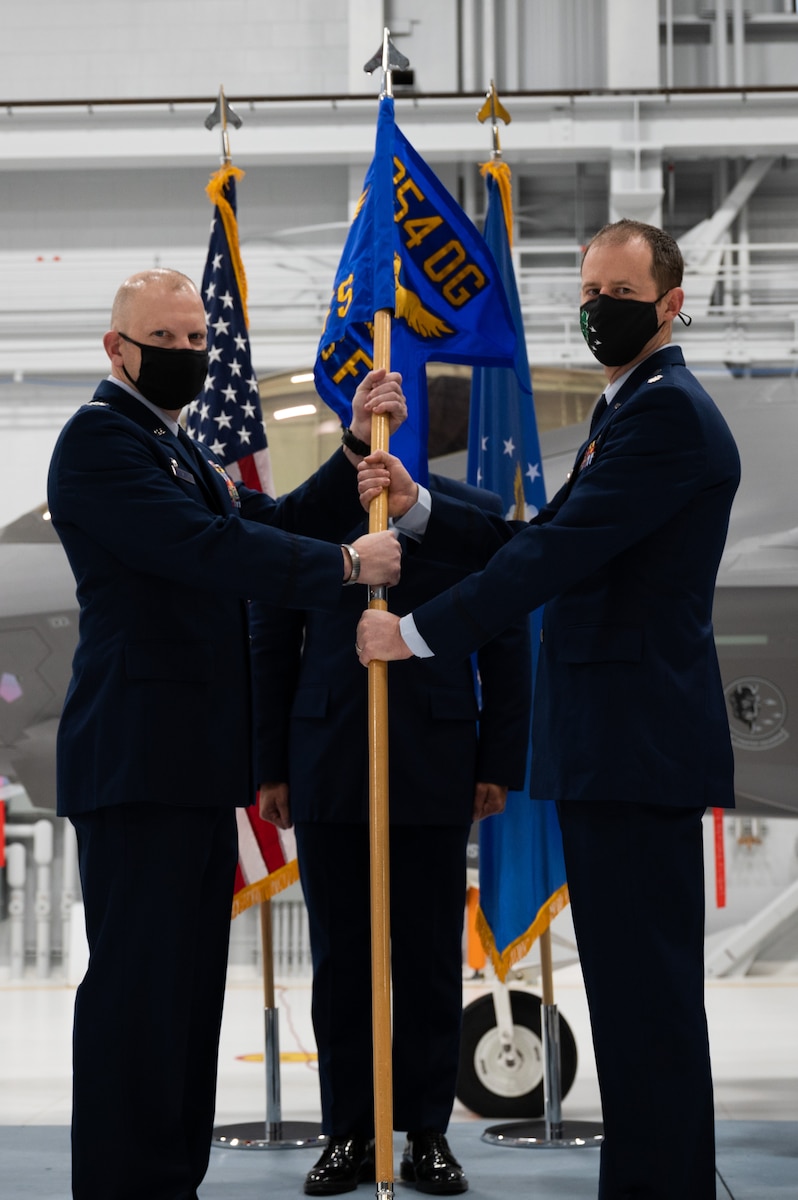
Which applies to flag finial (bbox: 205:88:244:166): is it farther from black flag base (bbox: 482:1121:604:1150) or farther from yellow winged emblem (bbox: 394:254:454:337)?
black flag base (bbox: 482:1121:604:1150)

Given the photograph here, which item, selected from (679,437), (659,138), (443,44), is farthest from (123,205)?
(679,437)

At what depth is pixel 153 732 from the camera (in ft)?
7.26

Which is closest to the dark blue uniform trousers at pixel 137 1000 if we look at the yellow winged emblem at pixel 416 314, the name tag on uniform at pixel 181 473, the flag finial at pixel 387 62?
the name tag on uniform at pixel 181 473

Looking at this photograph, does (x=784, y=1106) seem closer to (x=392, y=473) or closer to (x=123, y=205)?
(x=392, y=473)

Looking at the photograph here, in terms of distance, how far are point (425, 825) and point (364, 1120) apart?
0.64 metres

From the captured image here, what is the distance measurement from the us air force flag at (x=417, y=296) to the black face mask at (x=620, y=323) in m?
0.55

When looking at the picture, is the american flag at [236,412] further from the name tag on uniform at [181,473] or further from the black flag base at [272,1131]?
the name tag on uniform at [181,473]

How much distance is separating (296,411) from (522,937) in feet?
6.77

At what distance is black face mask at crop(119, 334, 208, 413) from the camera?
2.37 metres

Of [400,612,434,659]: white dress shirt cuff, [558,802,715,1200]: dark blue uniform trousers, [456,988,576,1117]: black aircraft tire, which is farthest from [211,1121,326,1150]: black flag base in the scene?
[400,612,434,659]: white dress shirt cuff

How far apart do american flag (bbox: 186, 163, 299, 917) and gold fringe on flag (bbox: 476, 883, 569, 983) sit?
57 cm

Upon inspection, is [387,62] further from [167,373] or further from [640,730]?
[640,730]

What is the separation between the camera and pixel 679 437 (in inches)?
83.4

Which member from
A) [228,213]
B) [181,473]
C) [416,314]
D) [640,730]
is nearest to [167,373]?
[181,473]
